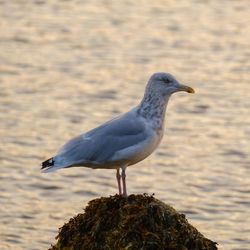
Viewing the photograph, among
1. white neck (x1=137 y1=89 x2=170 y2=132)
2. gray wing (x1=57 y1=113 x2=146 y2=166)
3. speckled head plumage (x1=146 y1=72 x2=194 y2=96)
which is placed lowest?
gray wing (x1=57 y1=113 x2=146 y2=166)

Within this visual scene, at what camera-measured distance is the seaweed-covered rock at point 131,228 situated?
316 inches

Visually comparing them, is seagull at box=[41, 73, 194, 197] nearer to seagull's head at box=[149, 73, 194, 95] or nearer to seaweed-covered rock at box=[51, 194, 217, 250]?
seagull's head at box=[149, 73, 194, 95]

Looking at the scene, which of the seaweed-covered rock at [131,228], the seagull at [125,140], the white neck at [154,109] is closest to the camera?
the seaweed-covered rock at [131,228]

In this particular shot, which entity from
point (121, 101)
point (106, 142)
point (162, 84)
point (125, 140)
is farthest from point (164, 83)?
point (121, 101)

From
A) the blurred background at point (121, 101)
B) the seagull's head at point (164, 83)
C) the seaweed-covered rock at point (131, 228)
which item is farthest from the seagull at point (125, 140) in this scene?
the blurred background at point (121, 101)

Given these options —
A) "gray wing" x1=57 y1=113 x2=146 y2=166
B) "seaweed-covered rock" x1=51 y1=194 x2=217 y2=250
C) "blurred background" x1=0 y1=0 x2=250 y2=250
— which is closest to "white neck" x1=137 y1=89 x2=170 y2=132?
"gray wing" x1=57 y1=113 x2=146 y2=166

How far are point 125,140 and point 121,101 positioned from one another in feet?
28.0

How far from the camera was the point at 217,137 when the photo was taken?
15.8 meters

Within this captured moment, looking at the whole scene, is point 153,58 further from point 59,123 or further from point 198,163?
point 198,163

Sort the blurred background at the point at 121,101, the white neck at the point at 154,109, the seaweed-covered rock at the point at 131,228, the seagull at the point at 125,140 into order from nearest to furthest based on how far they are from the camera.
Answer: the seaweed-covered rock at the point at 131,228 < the seagull at the point at 125,140 < the white neck at the point at 154,109 < the blurred background at the point at 121,101

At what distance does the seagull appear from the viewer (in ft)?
27.9

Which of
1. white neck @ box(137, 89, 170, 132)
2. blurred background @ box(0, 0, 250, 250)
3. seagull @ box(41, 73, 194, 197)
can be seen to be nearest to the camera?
seagull @ box(41, 73, 194, 197)

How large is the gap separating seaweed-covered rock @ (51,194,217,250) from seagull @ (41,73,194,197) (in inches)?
12.2

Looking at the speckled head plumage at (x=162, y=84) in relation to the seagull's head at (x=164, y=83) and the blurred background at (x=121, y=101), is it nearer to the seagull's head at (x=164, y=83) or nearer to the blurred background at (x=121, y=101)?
the seagull's head at (x=164, y=83)
